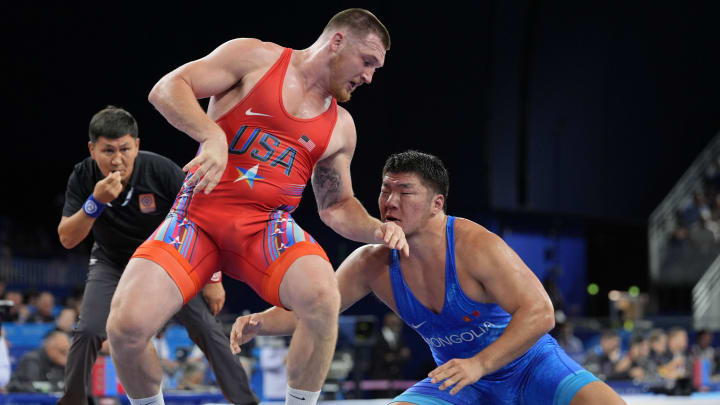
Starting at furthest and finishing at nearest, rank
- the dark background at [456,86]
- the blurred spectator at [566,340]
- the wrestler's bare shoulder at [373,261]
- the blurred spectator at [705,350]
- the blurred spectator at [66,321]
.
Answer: the dark background at [456,86] → the blurred spectator at [705,350] → the blurred spectator at [566,340] → the blurred spectator at [66,321] → the wrestler's bare shoulder at [373,261]

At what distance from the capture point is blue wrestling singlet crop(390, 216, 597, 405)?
327 centimetres

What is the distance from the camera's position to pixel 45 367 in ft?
21.7

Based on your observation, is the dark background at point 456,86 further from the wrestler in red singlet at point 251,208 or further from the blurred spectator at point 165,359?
the wrestler in red singlet at point 251,208

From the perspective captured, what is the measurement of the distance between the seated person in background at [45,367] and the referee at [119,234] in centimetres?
271

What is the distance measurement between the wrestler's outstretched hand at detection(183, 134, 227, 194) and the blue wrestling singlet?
3.50 feet

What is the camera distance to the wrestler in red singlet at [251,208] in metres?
2.84

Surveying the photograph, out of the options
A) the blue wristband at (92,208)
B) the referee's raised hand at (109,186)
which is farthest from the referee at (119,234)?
the referee's raised hand at (109,186)

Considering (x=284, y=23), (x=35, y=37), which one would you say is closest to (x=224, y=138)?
(x=284, y=23)

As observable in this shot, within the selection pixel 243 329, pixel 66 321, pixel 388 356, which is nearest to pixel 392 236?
pixel 243 329

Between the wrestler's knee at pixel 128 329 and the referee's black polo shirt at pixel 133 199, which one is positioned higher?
the referee's black polo shirt at pixel 133 199

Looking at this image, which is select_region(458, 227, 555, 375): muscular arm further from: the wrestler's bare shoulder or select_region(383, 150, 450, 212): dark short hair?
the wrestler's bare shoulder

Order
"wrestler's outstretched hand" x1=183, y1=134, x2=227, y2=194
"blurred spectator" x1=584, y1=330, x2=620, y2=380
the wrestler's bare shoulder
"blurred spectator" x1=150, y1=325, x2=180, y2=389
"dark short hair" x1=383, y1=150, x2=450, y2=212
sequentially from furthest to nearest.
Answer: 1. "blurred spectator" x1=584, y1=330, x2=620, y2=380
2. "blurred spectator" x1=150, y1=325, x2=180, y2=389
3. the wrestler's bare shoulder
4. "dark short hair" x1=383, y1=150, x2=450, y2=212
5. "wrestler's outstretched hand" x1=183, y1=134, x2=227, y2=194

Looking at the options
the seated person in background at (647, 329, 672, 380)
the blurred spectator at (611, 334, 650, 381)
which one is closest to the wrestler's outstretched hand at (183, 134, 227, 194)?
the blurred spectator at (611, 334, 650, 381)

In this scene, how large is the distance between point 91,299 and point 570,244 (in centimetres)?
1455
